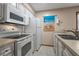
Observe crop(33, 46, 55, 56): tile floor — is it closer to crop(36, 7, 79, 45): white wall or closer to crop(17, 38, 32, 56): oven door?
crop(36, 7, 79, 45): white wall

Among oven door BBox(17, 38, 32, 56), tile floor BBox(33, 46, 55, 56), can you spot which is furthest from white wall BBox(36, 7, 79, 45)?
oven door BBox(17, 38, 32, 56)

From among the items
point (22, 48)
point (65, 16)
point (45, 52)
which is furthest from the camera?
point (65, 16)

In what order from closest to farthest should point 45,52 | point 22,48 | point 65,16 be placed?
point 22,48
point 45,52
point 65,16

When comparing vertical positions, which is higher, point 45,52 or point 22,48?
point 22,48

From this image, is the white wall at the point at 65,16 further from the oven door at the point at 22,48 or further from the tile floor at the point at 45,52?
the oven door at the point at 22,48

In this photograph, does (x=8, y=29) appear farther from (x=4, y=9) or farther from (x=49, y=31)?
(x=49, y=31)

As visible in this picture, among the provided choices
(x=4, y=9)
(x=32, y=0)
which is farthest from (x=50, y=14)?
(x=32, y=0)

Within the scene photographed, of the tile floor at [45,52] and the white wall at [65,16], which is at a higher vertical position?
the white wall at [65,16]

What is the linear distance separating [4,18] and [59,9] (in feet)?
8.51

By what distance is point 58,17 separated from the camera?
13.5ft

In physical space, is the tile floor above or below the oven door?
below

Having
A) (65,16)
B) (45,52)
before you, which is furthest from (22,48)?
(65,16)

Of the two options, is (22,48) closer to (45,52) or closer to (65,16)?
(45,52)

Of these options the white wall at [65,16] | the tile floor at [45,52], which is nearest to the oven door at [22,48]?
the tile floor at [45,52]
